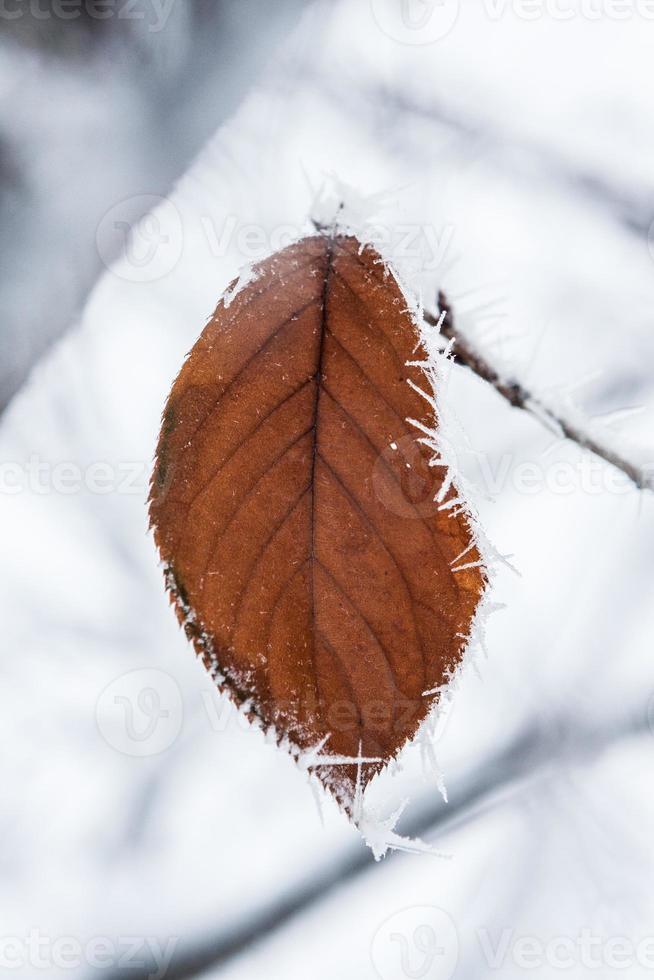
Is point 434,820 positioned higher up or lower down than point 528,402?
lower down

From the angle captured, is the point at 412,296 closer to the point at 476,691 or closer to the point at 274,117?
the point at 274,117

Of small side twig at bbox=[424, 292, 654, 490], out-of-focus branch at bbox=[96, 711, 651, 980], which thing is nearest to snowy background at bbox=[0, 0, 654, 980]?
out-of-focus branch at bbox=[96, 711, 651, 980]

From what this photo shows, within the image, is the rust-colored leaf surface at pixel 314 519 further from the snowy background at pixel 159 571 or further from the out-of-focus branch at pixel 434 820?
the out-of-focus branch at pixel 434 820

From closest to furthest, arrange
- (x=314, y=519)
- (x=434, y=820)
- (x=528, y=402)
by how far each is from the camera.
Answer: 1. (x=314, y=519)
2. (x=528, y=402)
3. (x=434, y=820)

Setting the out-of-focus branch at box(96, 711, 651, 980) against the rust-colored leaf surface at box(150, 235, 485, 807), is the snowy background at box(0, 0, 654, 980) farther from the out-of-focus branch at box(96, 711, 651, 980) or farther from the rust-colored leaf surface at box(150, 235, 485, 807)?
the rust-colored leaf surface at box(150, 235, 485, 807)

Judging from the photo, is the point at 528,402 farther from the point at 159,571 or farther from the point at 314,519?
the point at 159,571

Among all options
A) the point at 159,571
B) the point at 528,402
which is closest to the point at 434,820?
the point at 159,571

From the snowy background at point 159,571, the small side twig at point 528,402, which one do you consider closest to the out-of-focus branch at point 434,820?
the snowy background at point 159,571

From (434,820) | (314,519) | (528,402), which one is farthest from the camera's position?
(434,820)
